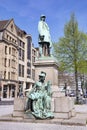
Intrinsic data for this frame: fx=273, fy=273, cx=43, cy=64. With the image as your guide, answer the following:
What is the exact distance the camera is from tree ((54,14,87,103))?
91.8 feet

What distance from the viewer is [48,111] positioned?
12.1 meters

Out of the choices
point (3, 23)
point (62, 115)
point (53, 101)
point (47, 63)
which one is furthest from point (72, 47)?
point (3, 23)

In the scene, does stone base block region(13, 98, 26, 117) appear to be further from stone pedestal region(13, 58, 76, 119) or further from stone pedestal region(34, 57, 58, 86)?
stone pedestal region(34, 57, 58, 86)

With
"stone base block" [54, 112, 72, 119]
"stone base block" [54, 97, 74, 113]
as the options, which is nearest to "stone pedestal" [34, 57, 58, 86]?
"stone base block" [54, 97, 74, 113]

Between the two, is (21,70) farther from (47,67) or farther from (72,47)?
(47,67)

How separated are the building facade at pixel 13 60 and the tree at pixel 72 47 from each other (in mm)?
26843

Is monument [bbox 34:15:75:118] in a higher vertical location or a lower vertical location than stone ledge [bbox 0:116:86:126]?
Result: higher

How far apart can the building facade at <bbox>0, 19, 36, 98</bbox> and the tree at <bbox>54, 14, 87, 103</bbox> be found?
26843 millimetres

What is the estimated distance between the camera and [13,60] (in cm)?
6469

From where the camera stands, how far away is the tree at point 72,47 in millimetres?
27984

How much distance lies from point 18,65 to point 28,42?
38.0 ft

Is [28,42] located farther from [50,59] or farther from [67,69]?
[50,59]

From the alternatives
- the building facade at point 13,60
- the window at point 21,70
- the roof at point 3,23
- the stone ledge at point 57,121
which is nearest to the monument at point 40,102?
the stone ledge at point 57,121

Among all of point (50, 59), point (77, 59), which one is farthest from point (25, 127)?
point (77, 59)
